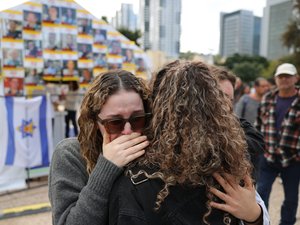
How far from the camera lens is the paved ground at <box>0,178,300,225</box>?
3895 millimetres

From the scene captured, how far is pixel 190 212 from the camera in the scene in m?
1.06

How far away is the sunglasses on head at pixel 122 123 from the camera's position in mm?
1348

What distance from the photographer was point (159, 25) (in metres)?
46.2

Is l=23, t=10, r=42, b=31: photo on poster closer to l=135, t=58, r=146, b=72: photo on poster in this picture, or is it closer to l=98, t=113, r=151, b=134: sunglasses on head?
l=135, t=58, r=146, b=72: photo on poster

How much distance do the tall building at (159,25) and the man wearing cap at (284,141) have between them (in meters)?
37.6

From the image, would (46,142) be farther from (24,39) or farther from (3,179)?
(24,39)

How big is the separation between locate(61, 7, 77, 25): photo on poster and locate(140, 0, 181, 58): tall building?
35332 millimetres

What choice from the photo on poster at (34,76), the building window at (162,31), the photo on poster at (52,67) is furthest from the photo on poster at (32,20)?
the building window at (162,31)

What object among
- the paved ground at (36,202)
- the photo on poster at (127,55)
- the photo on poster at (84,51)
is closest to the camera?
the paved ground at (36,202)

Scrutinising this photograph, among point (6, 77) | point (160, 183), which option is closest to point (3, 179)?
point (6, 77)

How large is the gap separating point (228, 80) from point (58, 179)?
1512 millimetres

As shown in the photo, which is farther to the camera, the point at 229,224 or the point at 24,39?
the point at 24,39

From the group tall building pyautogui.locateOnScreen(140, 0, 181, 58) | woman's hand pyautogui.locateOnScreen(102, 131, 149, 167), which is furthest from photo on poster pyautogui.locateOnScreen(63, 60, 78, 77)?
tall building pyautogui.locateOnScreen(140, 0, 181, 58)

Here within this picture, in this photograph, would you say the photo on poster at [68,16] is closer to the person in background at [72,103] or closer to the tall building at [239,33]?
the person in background at [72,103]
